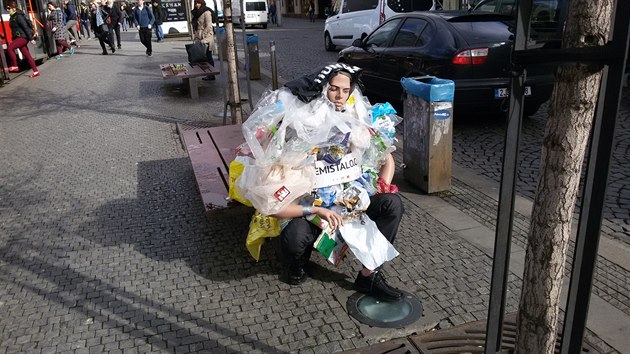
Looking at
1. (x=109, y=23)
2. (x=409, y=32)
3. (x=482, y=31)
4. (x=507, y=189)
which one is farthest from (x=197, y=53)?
(x=507, y=189)

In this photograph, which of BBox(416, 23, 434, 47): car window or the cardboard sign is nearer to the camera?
the cardboard sign

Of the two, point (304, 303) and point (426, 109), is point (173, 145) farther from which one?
point (304, 303)

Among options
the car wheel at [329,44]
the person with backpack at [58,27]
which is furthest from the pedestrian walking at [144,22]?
the car wheel at [329,44]

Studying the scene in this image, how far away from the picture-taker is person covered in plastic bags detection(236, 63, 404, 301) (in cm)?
299

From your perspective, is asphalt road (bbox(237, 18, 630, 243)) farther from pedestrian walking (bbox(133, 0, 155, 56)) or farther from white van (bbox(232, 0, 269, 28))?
white van (bbox(232, 0, 269, 28))

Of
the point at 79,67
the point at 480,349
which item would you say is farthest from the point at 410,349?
the point at 79,67

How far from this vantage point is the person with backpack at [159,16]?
20750mm

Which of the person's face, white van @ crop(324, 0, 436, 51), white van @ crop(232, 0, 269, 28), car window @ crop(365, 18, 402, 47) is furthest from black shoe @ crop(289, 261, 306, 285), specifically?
white van @ crop(232, 0, 269, 28)

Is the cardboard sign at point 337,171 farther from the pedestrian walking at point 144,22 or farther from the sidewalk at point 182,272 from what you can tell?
the pedestrian walking at point 144,22

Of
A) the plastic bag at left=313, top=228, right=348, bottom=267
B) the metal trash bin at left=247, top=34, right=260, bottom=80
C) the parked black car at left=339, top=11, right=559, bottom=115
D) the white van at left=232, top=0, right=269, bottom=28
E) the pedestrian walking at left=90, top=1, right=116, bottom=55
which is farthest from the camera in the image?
the white van at left=232, top=0, right=269, bottom=28

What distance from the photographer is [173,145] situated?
672 cm

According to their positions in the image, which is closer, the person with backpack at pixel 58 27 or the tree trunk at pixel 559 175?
the tree trunk at pixel 559 175

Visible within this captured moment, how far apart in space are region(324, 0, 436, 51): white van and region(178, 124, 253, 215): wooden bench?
9.48m

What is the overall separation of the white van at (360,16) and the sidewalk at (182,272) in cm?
936
